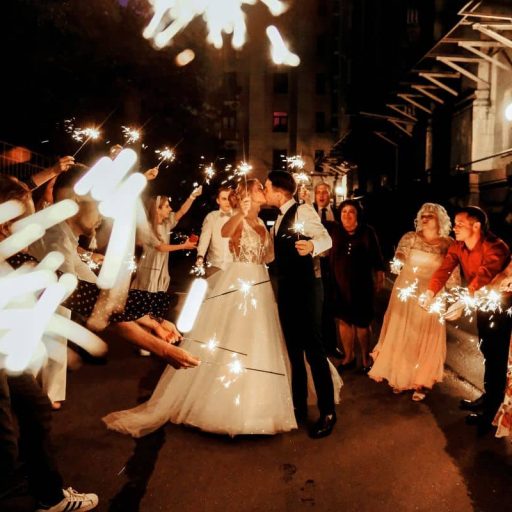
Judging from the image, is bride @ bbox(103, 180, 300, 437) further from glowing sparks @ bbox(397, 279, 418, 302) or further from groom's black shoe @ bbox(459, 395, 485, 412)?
groom's black shoe @ bbox(459, 395, 485, 412)

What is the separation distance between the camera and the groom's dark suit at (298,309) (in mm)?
4832

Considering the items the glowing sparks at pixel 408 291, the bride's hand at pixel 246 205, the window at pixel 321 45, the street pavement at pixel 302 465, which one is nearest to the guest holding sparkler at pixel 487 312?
the street pavement at pixel 302 465

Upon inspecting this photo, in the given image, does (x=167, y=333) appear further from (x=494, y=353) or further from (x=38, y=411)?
(x=494, y=353)

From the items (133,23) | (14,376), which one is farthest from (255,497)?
(133,23)

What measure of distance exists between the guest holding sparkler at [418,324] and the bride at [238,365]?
5.24 ft

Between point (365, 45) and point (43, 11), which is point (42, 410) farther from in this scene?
point (365, 45)

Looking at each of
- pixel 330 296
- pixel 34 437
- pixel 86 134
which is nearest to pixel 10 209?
pixel 34 437

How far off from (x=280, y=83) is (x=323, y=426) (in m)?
46.7

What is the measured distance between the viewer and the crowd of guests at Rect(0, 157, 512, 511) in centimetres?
307

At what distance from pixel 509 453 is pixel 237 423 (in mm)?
2336

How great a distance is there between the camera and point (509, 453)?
4.34 meters

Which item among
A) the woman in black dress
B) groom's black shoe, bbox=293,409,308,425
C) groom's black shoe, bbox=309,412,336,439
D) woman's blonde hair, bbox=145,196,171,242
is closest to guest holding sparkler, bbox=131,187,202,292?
woman's blonde hair, bbox=145,196,171,242

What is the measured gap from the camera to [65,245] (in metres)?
3.78

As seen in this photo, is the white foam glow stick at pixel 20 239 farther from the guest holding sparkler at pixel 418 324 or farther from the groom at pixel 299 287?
the guest holding sparkler at pixel 418 324
